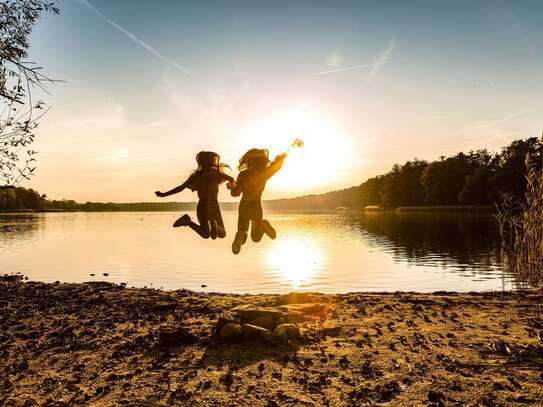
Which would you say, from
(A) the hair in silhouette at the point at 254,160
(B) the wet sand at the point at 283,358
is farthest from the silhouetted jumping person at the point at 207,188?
(B) the wet sand at the point at 283,358

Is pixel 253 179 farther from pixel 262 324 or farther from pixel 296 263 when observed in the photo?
pixel 296 263

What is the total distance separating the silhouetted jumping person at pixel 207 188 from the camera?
8375 mm

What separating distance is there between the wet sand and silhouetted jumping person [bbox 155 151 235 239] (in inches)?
201

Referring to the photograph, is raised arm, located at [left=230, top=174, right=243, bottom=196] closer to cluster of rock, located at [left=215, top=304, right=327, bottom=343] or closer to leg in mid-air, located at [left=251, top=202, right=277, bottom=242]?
leg in mid-air, located at [left=251, top=202, right=277, bottom=242]

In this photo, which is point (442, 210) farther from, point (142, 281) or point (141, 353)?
point (141, 353)

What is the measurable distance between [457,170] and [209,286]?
131 meters

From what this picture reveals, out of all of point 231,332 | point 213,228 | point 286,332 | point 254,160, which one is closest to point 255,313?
point 231,332

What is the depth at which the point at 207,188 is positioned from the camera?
28.2 ft

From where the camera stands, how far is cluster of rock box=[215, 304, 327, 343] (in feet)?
52.1

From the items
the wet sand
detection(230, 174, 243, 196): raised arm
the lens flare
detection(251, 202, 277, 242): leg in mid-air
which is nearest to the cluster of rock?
the wet sand

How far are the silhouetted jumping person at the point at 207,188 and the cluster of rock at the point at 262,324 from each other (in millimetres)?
8097

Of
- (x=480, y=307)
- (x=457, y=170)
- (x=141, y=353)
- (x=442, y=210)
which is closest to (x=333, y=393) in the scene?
(x=141, y=353)

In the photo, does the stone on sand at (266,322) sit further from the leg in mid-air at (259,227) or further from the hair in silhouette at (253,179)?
the hair in silhouette at (253,179)

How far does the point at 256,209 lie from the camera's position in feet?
29.8
